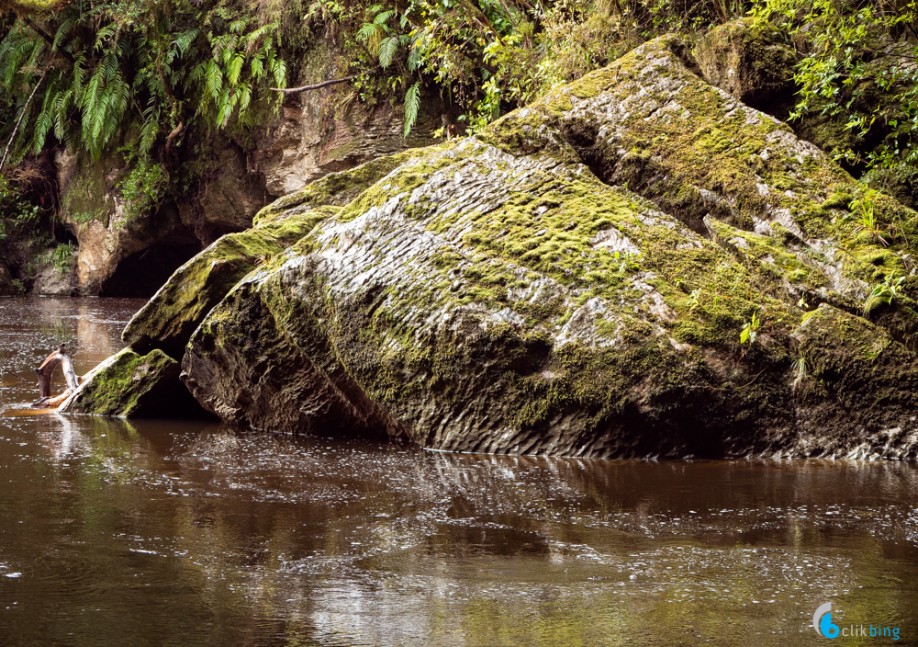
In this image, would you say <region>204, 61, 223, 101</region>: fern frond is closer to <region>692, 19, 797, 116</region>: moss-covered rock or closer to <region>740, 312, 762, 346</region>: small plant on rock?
<region>692, 19, 797, 116</region>: moss-covered rock

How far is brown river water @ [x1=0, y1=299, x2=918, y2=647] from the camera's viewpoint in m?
3.65

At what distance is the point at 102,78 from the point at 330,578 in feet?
68.9

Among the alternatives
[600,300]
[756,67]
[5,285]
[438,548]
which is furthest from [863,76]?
[5,285]

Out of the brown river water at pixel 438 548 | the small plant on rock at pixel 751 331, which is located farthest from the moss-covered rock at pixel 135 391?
the small plant on rock at pixel 751 331

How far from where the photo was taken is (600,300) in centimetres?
729

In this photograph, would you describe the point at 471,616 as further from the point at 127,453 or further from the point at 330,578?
the point at 127,453

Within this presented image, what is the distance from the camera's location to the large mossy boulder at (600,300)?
22.7ft

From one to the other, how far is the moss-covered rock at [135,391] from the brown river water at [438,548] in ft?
5.64

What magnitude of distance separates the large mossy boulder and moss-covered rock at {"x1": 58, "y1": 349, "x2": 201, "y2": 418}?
516mm

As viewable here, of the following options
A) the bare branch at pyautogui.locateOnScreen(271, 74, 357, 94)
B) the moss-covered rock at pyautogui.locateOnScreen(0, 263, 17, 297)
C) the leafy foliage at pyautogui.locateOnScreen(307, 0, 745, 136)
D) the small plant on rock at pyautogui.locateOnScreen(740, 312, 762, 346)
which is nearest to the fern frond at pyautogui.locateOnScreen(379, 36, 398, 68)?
the leafy foliage at pyautogui.locateOnScreen(307, 0, 745, 136)

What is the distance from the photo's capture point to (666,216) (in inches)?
321

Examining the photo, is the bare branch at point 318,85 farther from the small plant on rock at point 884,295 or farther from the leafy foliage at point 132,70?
the small plant on rock at point 884,295

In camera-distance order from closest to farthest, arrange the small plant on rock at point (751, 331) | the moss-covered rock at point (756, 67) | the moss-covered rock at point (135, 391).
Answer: the small plant on rock at point (751, 331) → the moss-covered rock at point (135, 391) → the moss-covered rock at point (756, 67)

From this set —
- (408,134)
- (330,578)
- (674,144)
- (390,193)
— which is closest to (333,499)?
(330,578)
